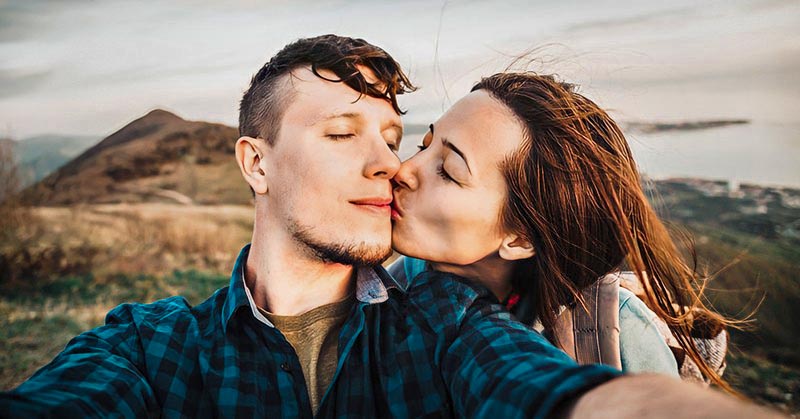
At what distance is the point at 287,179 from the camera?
91.7 inches

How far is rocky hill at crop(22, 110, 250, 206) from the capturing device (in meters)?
8.98

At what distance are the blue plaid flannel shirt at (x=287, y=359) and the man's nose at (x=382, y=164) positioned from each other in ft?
1.14

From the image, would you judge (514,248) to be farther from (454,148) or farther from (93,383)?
(93,383)

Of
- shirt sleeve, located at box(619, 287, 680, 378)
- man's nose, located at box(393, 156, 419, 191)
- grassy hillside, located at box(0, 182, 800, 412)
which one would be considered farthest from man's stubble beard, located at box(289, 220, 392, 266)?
grassy hillside, located at box(0, 182, 800, 412)

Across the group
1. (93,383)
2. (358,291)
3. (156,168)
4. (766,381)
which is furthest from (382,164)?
(156,168)

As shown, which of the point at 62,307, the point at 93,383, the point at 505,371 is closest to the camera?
the point at 505,371

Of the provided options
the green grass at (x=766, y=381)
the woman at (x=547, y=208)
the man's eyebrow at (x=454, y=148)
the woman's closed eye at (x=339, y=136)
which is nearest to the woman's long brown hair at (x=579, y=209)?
the woman at (x=547, y=208)

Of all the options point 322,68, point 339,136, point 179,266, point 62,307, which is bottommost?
point 62,307

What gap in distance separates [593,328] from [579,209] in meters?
0.42

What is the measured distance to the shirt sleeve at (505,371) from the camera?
131 centimetres

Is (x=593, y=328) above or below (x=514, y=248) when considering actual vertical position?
below

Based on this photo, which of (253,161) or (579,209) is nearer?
(579,209)

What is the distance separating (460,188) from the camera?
2.18 m

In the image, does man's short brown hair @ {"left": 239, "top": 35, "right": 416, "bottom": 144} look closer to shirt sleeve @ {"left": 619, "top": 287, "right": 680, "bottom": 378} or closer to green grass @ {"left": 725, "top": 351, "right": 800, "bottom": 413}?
shirt sleeve @ {"left": 619, "top": 287, "right": 680, "bottom": 378}
